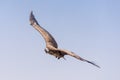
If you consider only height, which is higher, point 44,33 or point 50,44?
point 44,33

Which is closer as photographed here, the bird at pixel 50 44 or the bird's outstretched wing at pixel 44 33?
the bird at pixel 50 44

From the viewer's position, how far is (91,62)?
645 inches

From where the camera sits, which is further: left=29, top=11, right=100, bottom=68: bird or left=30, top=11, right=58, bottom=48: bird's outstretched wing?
left=30, top=11, right=58, bottom=48: bird's outstretched wing

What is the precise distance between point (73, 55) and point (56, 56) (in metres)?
3.21

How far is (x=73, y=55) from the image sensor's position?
18.5 m

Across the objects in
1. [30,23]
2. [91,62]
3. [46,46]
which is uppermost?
[30,23]

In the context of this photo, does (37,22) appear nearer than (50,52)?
No

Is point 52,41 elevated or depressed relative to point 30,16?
depressed

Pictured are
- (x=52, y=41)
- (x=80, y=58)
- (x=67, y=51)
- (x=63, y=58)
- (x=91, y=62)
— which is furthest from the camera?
(x=52, y=41)

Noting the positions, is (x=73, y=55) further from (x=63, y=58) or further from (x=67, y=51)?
(x=63, y=58)

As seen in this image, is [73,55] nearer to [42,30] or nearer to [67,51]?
[67,51]

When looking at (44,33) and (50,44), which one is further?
(44,33)

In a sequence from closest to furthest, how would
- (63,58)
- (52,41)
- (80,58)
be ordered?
(80,58), (63,58), (52,41)

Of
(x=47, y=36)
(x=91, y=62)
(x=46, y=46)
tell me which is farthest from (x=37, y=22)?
(x=91, y=62)
